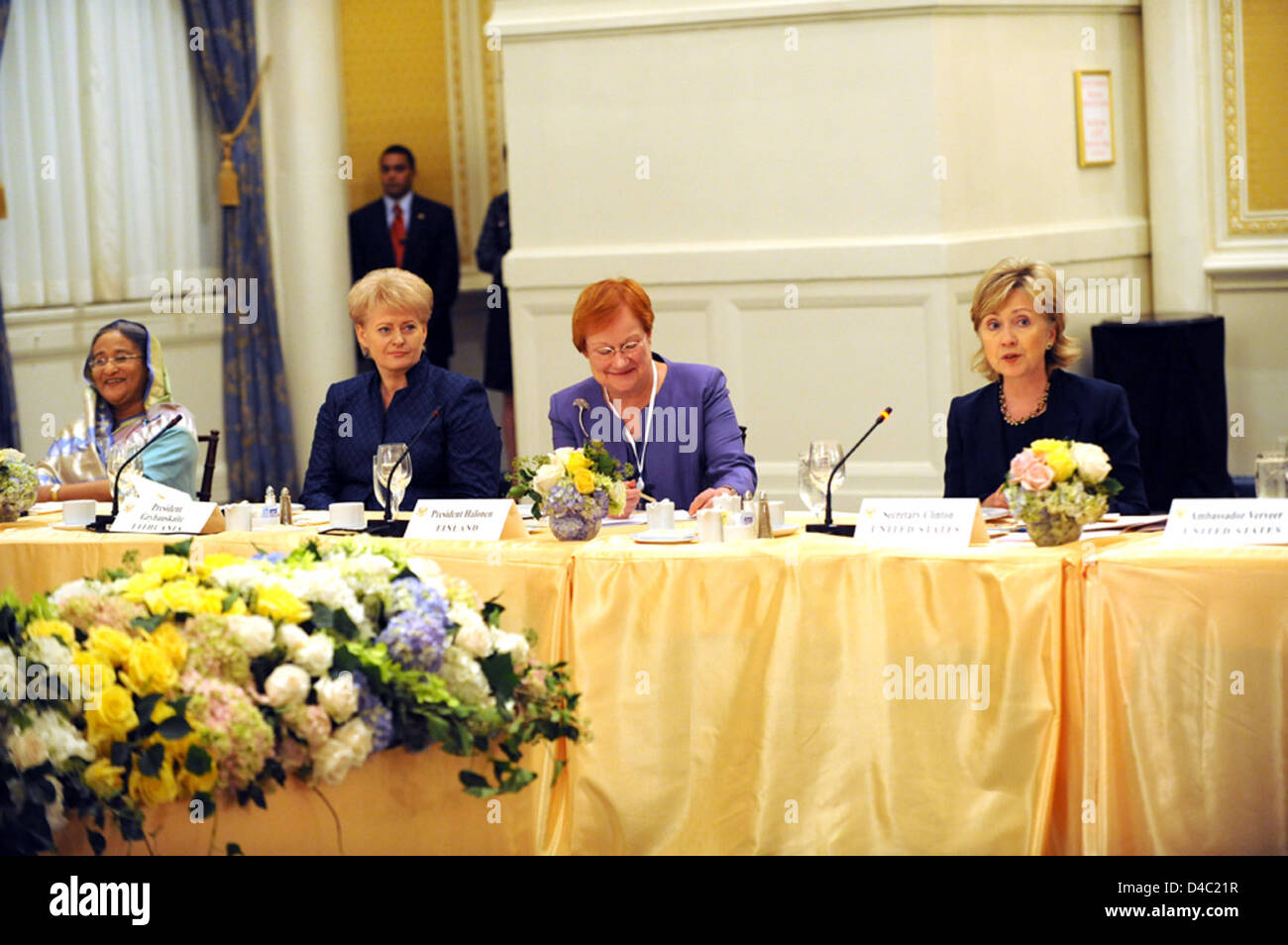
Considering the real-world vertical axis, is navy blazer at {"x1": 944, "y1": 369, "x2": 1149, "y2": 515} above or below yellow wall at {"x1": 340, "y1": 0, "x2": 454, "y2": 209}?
below

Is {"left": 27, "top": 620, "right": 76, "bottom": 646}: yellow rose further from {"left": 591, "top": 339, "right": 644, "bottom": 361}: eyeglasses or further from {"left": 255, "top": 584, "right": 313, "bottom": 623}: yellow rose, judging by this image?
{"left": 591, "top": 339, "right": 644, "bottom": 361}: eyeglasses

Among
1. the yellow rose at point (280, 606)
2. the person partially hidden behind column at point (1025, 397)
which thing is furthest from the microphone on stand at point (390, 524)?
the yellow rose at point (280, 606)

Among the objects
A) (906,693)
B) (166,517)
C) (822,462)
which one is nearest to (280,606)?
(906,693)

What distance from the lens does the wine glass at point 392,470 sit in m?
3.58

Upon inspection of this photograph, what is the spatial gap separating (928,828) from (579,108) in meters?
4.09

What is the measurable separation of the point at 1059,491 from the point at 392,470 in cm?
144

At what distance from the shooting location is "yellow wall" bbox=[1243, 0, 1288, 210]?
22.4 ft

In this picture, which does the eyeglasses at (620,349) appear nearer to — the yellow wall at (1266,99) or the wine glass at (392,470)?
the wine glass at (392,470)

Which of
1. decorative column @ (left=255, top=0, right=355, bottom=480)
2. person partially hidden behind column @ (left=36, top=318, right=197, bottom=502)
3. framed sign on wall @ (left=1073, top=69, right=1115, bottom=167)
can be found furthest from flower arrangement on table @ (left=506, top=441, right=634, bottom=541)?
decorative column @ (left=255, top=0, right=355, bottom=480)

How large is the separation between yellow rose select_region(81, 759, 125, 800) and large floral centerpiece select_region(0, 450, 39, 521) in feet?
7.91

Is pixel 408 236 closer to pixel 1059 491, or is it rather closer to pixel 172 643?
pixel 1059 491

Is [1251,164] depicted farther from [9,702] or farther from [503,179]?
[9,702]

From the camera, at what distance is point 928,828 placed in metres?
2.96
